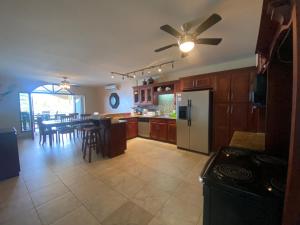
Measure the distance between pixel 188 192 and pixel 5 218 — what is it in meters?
2.39

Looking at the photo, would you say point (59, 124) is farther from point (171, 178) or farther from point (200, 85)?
point (200, 85)

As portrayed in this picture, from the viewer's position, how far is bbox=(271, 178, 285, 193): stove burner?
31.0 inches

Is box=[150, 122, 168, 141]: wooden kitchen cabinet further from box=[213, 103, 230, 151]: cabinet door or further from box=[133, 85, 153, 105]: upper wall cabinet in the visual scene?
box=[213, 103, 230, 151]: cabinet door

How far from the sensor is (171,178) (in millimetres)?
2564

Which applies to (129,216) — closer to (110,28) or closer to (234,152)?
(234,152)

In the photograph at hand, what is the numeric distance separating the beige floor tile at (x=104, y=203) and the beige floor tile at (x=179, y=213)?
0.59 meters

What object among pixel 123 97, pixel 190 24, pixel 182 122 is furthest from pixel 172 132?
pixel 123 97

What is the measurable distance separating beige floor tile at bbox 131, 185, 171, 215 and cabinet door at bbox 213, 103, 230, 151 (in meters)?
2.19

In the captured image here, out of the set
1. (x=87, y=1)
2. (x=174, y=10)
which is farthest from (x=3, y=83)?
(x=174, y=10)

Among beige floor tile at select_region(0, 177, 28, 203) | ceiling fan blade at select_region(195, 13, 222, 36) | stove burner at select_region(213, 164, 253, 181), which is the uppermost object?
ceiling fan blade at select_region(195, 13, 222, 36)

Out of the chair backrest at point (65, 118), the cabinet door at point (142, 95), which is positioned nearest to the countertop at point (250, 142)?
the cabinet door at point (142, 95)

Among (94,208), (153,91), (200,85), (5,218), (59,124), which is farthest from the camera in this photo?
(153,91)

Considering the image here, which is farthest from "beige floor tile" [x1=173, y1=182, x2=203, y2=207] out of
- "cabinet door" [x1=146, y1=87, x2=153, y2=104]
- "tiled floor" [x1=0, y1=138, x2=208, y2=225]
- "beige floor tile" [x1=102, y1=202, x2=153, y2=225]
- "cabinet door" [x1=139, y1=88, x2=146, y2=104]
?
"cabinet door" [x1=139, y1=88, x2=146, y2=104]

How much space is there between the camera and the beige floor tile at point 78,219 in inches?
63.4
